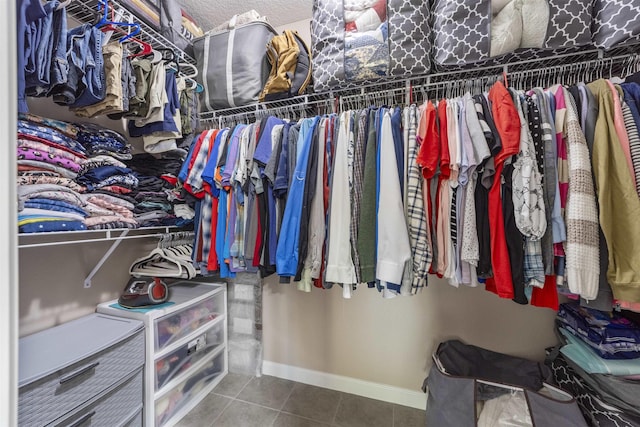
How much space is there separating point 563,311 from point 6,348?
1918mm

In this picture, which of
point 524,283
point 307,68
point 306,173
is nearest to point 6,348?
point 306,173

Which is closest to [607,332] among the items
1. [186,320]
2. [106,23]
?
[186,320]

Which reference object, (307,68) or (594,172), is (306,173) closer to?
(307,68)

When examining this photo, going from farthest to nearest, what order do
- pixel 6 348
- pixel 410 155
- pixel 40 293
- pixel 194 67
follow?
pixel 194 67, pixel 40 293, pixel 410 155, pixel 6 348

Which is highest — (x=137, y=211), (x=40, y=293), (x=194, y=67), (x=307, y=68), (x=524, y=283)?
(x=194, y=67)

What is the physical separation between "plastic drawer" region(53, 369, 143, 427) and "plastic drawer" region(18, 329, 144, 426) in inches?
1.5

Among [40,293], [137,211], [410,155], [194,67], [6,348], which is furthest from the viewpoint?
[194,67]

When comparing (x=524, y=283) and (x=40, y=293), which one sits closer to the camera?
(x=524, y=283)

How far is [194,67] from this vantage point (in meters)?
1.46

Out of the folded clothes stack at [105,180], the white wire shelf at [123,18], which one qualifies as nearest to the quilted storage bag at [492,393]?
the folded clothes stack at [105,180]

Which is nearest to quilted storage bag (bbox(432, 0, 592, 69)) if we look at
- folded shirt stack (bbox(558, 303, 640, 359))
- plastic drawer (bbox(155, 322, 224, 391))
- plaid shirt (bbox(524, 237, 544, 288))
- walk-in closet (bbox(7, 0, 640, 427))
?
walk-in closet (bbox(7, 0, 640, 427))

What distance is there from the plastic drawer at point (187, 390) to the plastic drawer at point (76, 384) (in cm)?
19

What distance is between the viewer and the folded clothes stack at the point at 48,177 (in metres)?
0.85

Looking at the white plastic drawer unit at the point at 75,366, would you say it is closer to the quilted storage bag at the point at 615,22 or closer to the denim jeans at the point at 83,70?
the denim jeans at the point at 83,70
